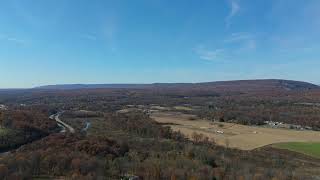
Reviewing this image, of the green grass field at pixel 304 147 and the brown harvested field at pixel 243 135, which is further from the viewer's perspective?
the brown harvested field at pixel 243 135

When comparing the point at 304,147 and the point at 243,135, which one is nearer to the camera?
the point at 304,147

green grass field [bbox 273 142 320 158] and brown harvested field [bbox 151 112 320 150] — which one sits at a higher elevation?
green grass field [bbox 273 142 320 158]

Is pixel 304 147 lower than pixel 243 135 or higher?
higher

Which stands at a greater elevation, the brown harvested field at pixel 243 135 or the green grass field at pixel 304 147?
the green grass field at pixel 304 147

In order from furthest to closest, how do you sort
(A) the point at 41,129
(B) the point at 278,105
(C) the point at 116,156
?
(B) the point at 278,105 → (A) the point at 41,129 → (C) the point at 116,156

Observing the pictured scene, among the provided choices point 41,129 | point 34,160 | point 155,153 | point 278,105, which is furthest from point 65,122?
point 278,105

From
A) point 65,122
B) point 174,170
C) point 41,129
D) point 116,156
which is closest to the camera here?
point 174,170

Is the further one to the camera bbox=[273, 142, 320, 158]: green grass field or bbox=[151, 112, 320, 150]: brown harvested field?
bbox=[151, 112, 320, 150]: brown harvested field

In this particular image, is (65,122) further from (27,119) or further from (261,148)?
(261,148)
